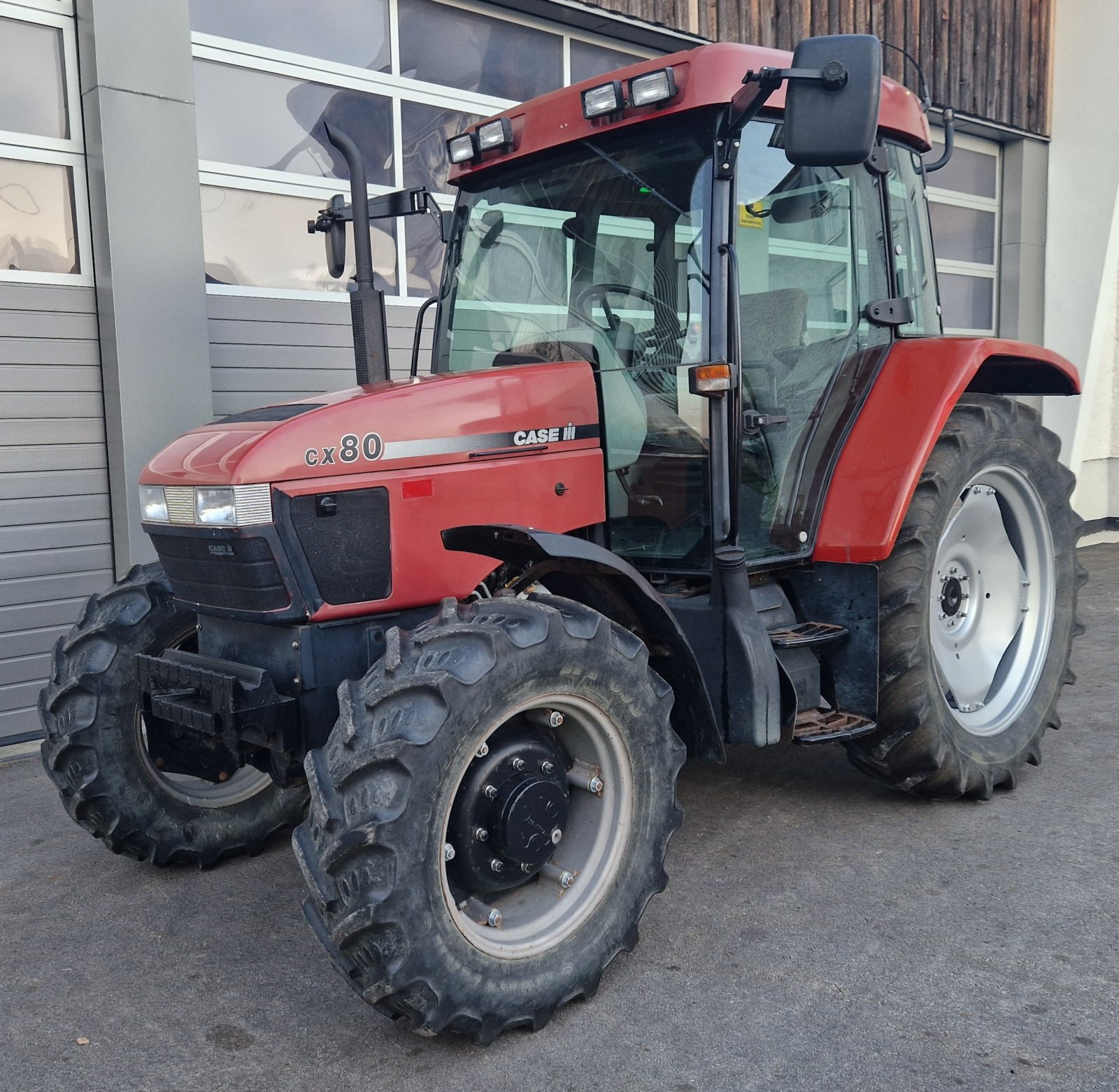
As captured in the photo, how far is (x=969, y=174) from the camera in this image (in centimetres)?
948

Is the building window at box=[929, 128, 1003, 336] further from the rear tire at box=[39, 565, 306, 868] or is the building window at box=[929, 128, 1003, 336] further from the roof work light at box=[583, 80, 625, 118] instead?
the rear tire at box=[39, 565, 306, 868]

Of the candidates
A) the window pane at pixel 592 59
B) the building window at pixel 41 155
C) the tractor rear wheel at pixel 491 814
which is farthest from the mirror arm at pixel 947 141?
the building window at pixel 41 155

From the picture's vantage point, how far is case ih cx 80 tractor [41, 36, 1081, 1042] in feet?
7.97

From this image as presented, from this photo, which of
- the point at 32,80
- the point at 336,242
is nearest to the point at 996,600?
the point at 336,242

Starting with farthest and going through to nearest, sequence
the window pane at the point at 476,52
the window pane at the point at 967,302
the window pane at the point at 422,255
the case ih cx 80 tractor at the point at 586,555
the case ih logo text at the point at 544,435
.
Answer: the window pane at the point at 967,302 < the window pane at the point at 422,255 < the window pane at the point at 476,52 < the case ih logo text at the point at 544,435 < the case ih cx 80 tractor at the point at 586,555

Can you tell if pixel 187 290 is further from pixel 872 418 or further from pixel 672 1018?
pixel 672 1018

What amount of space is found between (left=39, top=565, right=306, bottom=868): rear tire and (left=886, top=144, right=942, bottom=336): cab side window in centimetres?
255

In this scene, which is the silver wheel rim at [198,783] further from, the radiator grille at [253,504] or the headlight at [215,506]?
the radiator grille at [253,504]

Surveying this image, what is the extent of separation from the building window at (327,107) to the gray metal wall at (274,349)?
0.09 meters

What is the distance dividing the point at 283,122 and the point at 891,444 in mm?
3686

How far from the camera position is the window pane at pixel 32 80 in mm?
4645

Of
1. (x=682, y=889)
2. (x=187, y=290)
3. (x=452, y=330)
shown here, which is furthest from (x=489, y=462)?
(x=187, y=290)

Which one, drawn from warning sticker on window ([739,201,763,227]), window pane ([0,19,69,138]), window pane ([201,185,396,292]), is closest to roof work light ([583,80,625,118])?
warning sticker on window ([739,201,763,227])

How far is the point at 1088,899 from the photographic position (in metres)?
2.95
